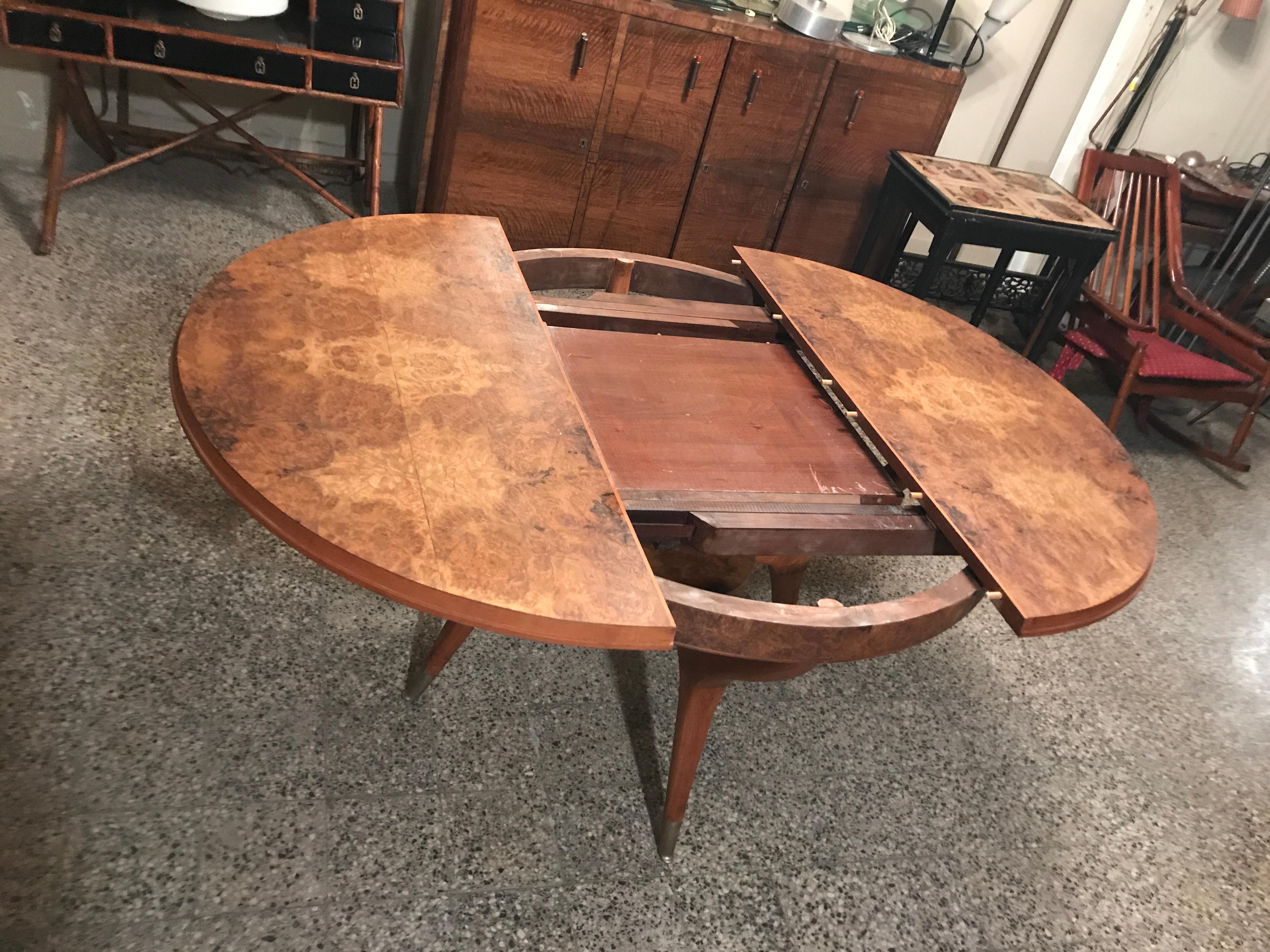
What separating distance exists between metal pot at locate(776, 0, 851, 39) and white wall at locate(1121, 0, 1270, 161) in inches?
58.1

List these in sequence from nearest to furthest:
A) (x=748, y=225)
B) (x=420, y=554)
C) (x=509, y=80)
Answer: (x=420, y=554) → (x=509, y=80) → (x=748, y=225)

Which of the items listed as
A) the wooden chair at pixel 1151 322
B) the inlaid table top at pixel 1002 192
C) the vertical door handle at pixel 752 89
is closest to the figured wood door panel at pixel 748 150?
the vertical door handle at pixel 752 89

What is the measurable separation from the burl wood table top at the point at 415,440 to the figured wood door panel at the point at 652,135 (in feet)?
5.27

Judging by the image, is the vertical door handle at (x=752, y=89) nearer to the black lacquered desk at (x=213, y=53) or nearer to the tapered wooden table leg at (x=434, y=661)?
the black lacquered desk at (x=213, y=53)

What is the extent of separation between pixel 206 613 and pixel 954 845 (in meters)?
1.47

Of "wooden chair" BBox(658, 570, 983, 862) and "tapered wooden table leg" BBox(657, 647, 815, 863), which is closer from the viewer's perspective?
"wooden chair" BBox(658, 570, 983, 862)

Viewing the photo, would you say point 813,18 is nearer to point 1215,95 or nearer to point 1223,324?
point 1223,324

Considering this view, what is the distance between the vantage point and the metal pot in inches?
116

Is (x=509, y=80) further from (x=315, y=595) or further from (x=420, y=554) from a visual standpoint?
A: (x=420, y=554)

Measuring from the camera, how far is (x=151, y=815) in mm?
1392

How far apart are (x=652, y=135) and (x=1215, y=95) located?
245 centimetres

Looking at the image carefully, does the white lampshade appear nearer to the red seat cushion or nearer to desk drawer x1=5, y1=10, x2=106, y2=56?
desk drawer x1=5, y1=10, x2=106, y2=56

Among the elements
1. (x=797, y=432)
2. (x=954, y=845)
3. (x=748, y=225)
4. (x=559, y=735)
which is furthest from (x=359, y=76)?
(x=954, y=845)

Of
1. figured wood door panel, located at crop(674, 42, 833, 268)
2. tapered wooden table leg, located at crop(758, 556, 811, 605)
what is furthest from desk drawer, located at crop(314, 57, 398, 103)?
tapered wooden table leg, located at crop(758, 556, 811, 605)
